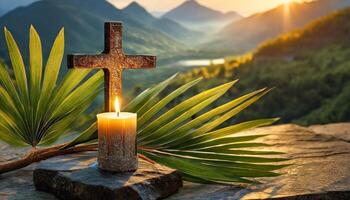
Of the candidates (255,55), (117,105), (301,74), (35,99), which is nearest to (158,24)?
(255,55)

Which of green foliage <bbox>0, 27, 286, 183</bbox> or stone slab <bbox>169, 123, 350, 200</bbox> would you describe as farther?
green foliage <bbox>0, 27, 286, 183</bbox>

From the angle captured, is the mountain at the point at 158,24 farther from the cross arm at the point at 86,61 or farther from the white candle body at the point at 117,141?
the white candle body at the point at 117,141

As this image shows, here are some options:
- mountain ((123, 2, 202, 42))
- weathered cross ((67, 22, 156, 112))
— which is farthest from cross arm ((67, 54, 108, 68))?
mountain ((123, 2, 202, 42))

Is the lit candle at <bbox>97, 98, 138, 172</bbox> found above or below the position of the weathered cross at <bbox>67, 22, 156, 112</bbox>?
below

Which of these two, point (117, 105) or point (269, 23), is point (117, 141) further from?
point (269, 23)

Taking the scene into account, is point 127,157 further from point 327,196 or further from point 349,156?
→ point 349,156

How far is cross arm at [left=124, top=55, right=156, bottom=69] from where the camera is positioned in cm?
204

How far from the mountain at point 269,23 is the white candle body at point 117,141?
31371 mm

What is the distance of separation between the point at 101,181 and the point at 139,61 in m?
0.51

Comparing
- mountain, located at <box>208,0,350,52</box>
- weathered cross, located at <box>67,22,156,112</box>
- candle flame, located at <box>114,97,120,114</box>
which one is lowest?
candle flame, located at <box>114,97,120,114</box>

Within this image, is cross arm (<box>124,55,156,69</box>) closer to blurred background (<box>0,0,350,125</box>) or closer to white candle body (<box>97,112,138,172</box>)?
white candle body (<box>97,112,138,172</box>)

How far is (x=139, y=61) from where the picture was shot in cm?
208

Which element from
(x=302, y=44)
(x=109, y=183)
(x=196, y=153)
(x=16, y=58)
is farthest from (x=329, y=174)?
(x=302, y=44)

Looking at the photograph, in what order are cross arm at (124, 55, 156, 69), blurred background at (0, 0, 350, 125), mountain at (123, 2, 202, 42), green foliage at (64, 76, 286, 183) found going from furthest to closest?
mountain at (123, 2, 202, 42), blurred background at (0, 0, 350, 125), cross arm at (124, 55, 156, 69), green foliage at (64, 76, 286, 183)
